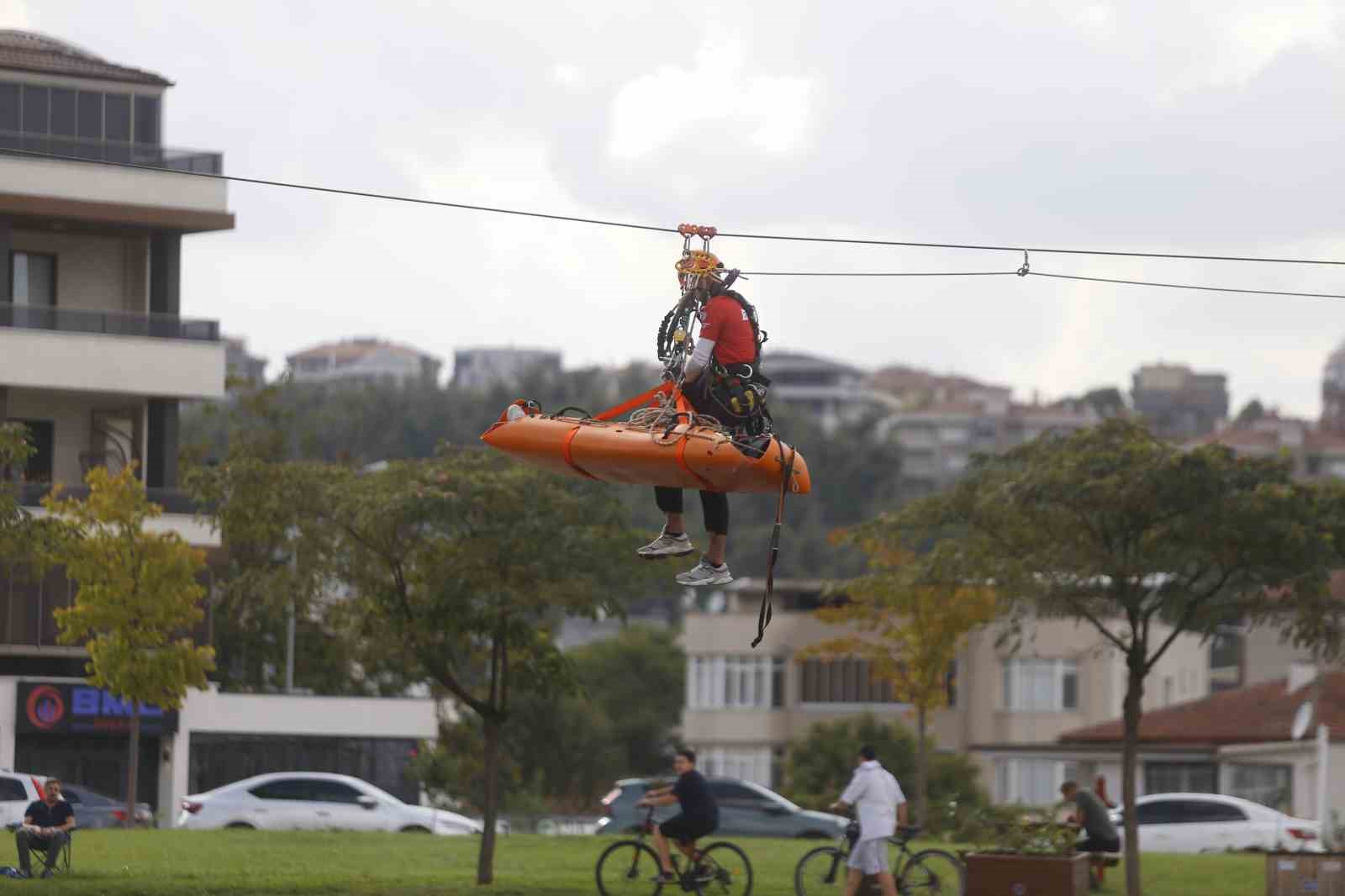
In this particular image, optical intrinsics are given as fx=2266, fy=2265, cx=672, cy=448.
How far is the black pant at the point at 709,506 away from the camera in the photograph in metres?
17.9

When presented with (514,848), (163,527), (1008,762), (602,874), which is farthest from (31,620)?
(1008,762)

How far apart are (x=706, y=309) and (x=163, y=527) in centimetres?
3727

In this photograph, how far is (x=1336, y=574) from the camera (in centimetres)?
4247

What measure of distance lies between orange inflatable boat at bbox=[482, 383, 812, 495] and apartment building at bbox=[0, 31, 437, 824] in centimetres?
3582

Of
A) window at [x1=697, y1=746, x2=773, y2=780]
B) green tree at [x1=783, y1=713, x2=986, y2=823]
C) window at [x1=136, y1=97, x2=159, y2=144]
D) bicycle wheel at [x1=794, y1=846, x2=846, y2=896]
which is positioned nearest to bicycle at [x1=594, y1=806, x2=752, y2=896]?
bicycle wheel at [x1=794, y1=846, x2=846, y2=896]

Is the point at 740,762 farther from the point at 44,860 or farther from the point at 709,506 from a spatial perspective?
the point at 709,506

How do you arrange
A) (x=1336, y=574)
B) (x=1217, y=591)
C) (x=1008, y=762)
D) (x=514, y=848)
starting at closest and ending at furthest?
(x=1217, y=591), (x=514, y=848), (x=1336, y=574), (x=1008, y=762)

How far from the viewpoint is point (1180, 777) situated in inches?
2376

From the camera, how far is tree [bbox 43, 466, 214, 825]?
129ft

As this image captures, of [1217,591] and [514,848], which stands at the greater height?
[1217,591]

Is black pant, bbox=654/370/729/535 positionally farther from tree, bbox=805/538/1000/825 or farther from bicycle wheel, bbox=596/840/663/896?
tree, bbox=805/538/1000/825

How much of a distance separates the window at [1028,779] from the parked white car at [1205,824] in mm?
29295

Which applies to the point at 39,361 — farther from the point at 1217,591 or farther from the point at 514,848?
the point at 1217,591

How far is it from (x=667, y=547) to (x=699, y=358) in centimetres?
180
